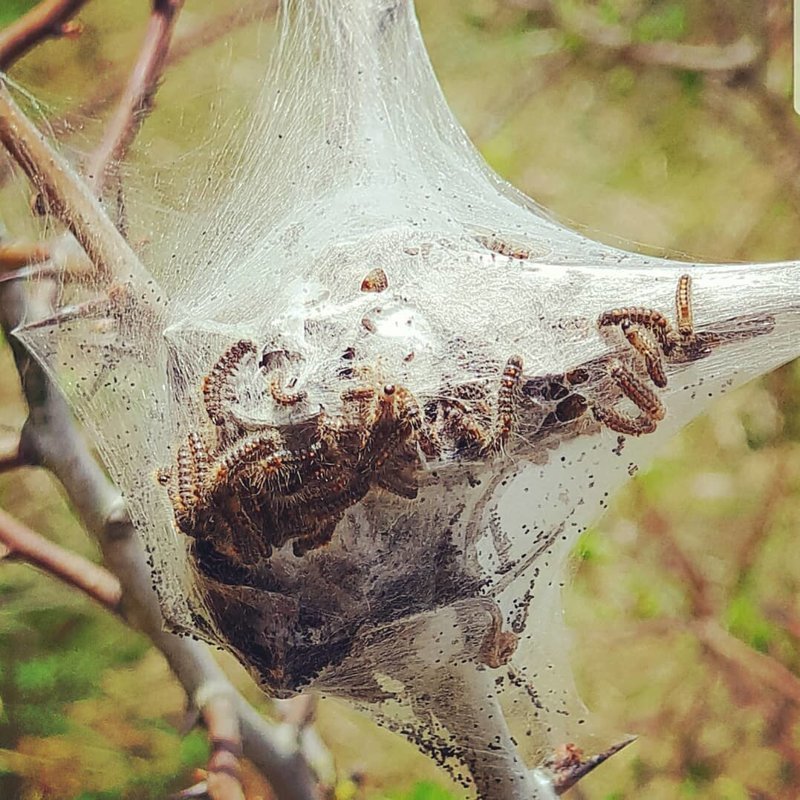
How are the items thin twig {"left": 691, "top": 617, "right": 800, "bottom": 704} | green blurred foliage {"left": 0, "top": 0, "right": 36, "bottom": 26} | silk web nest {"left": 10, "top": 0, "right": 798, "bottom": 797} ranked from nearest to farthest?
1. silk web nest {"left": 10, "top": 0, "right": 798, "bottom": 797}
2. green blurred foliage {"left": 0, "top": 0, "right": 36, "bottom": 26}
3. thin twig {"left": 691, "top": 617, "right": 800, "bottom": 704}

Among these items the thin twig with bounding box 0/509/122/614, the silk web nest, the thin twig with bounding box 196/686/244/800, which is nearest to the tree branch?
the silk web nest

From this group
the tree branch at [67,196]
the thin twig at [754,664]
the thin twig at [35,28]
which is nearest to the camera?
the tree branch at [67,196]

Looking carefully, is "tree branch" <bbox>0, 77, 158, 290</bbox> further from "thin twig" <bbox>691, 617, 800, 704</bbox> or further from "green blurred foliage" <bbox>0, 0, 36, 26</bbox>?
"thin twig" <bbox>691, 617, 800, 704</bbox>

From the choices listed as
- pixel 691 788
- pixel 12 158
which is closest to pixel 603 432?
pixel 12 158

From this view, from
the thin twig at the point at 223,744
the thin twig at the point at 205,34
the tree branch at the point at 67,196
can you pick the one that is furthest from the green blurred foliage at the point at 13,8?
the thin twig at the point at 223,744

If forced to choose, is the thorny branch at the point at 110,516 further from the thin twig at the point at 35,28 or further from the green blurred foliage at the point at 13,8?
the green blurred foliage at the point at 13,8

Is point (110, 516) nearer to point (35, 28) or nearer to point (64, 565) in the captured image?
point (64, 565)
